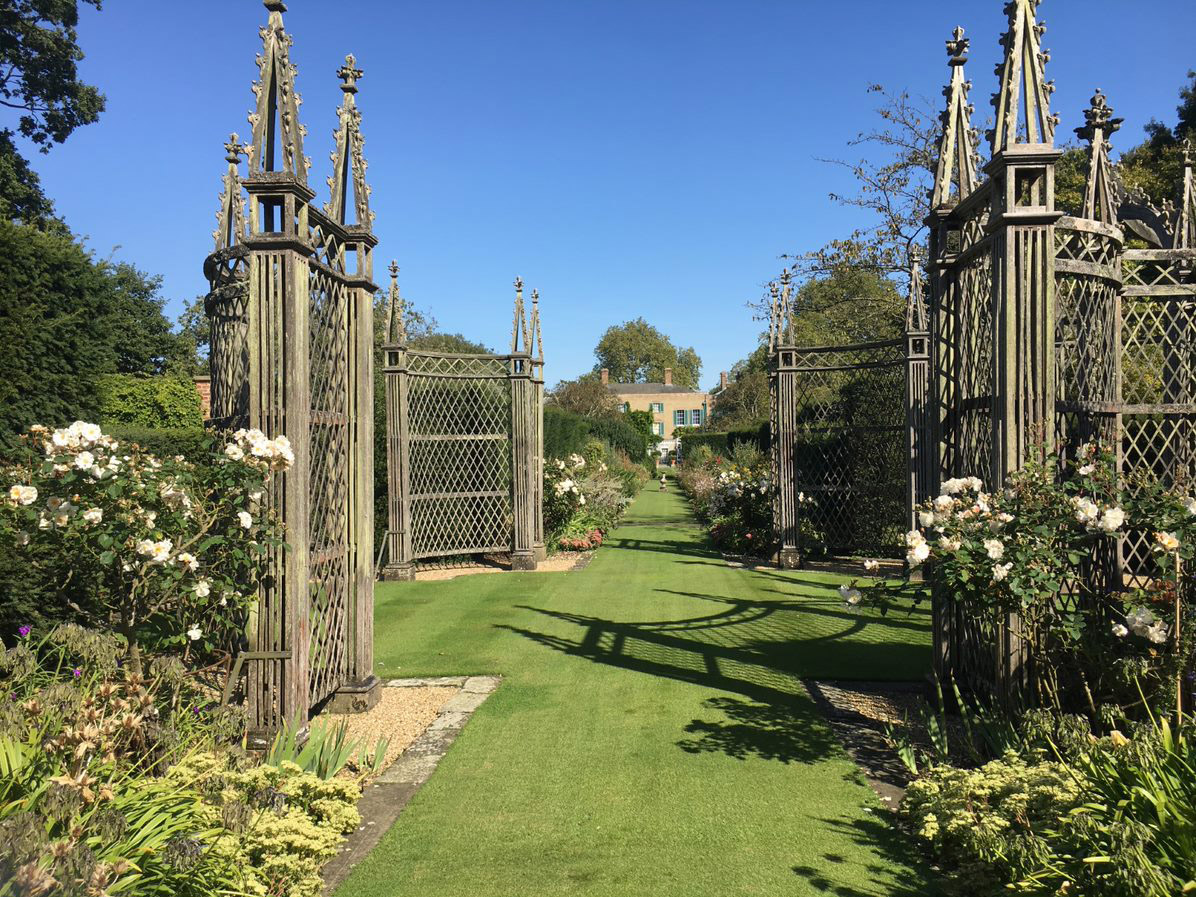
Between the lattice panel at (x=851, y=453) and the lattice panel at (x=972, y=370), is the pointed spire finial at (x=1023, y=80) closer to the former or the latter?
the lattice panel at (x=972, y=370)

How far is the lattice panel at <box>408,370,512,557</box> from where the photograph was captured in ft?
36.7

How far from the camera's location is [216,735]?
370 cm

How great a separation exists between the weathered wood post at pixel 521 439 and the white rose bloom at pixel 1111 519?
8998 mm

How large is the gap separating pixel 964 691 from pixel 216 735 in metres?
4.16

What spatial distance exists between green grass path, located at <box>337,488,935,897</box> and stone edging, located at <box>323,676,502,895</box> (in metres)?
0.07

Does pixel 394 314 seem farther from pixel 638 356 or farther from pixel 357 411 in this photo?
pixel 638 356

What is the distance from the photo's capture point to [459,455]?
11711 mm

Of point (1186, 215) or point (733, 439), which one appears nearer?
point (1186, 215)

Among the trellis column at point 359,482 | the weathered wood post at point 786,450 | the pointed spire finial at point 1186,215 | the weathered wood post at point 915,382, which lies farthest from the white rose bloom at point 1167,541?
the weathered wood post at point 786,450

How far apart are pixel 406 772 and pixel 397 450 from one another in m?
7.11

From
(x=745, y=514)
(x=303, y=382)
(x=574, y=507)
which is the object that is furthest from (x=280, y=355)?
(x=745, y=514)

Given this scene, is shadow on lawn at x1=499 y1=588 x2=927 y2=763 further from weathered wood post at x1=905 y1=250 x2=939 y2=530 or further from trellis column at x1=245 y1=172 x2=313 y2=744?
trellis column at x1=245 y1=172 x2=313 y2=744

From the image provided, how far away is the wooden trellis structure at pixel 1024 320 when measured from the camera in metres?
3.89

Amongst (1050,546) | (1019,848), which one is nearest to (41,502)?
(1019,848)
